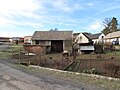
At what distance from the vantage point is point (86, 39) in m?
68.4

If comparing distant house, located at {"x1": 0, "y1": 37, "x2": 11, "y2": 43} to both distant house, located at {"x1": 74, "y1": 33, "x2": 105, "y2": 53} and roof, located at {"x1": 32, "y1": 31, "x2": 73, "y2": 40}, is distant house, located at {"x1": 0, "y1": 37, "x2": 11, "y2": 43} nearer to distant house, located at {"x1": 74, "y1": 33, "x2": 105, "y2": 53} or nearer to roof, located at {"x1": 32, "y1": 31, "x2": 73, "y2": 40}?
distant house, located at {"x1": 74, "y1": 33, "x2": 105, "y2": 53}

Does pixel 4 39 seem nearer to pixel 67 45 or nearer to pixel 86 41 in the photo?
pixel 86 41

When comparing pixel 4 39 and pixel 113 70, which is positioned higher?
pixel 4 39

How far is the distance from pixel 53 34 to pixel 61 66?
32573mm

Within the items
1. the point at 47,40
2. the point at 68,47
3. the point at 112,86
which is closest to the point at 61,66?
the point at 112,86

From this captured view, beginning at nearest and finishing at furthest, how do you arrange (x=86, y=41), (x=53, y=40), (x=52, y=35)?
(x=53, y=40) → (x=52, y=35) → (x=86, y=41)

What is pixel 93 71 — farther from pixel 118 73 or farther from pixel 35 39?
pixel 35 39

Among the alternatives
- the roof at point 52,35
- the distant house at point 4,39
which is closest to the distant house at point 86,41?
the roof at point 52,35

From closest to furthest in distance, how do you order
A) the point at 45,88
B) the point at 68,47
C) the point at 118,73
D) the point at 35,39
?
the point at 45,88 < the point at 118,73 < the point at 68,47 < the point at 35,39

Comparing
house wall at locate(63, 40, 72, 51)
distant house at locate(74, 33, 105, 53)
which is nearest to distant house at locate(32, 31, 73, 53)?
house wall at locate(63, 40, 72, 51)

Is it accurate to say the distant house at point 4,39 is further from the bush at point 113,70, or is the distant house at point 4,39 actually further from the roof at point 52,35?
the bush at point 113,70

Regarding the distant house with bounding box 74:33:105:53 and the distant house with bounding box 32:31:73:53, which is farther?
the distant house with bounding box 32:31:73:53

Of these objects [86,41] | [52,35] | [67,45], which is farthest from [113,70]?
[86,41]

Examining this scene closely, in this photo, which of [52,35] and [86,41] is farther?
[86,41]
